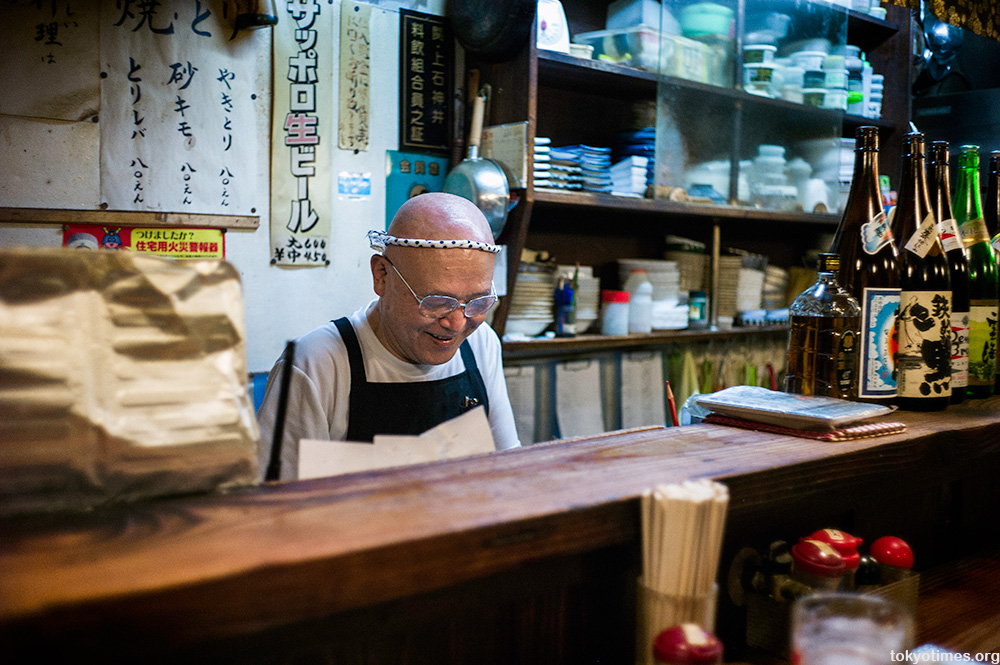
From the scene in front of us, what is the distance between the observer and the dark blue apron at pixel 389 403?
235 centimetres

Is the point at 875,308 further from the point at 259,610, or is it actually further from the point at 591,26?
the point at 591,26

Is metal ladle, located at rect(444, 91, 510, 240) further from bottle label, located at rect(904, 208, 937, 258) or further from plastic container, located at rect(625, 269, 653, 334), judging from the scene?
bottle label, located at rect(904, 208, 937, 258)

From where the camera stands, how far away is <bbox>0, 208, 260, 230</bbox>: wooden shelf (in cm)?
266

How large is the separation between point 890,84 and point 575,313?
283cm

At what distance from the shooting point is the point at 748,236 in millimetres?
4883

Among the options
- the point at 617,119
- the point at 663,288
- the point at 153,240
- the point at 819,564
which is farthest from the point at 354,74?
the point at 819,564

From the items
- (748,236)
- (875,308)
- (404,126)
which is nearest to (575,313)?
(404,126)

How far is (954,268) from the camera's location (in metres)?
1.76

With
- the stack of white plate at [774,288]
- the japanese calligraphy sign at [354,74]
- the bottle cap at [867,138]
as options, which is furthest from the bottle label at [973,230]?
the stack of white plate at [774,288]

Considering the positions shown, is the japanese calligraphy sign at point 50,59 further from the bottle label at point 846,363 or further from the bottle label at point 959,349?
the bottle label at point 959,349

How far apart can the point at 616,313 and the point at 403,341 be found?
1.66 metres

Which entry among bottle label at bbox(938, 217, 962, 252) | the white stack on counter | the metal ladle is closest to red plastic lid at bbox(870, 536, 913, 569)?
bottle label at bbox(938, 217, 962, 252)

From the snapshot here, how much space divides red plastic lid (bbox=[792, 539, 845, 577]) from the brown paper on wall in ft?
2.52

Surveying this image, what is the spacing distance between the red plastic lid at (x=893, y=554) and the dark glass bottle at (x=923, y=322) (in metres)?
0.49
